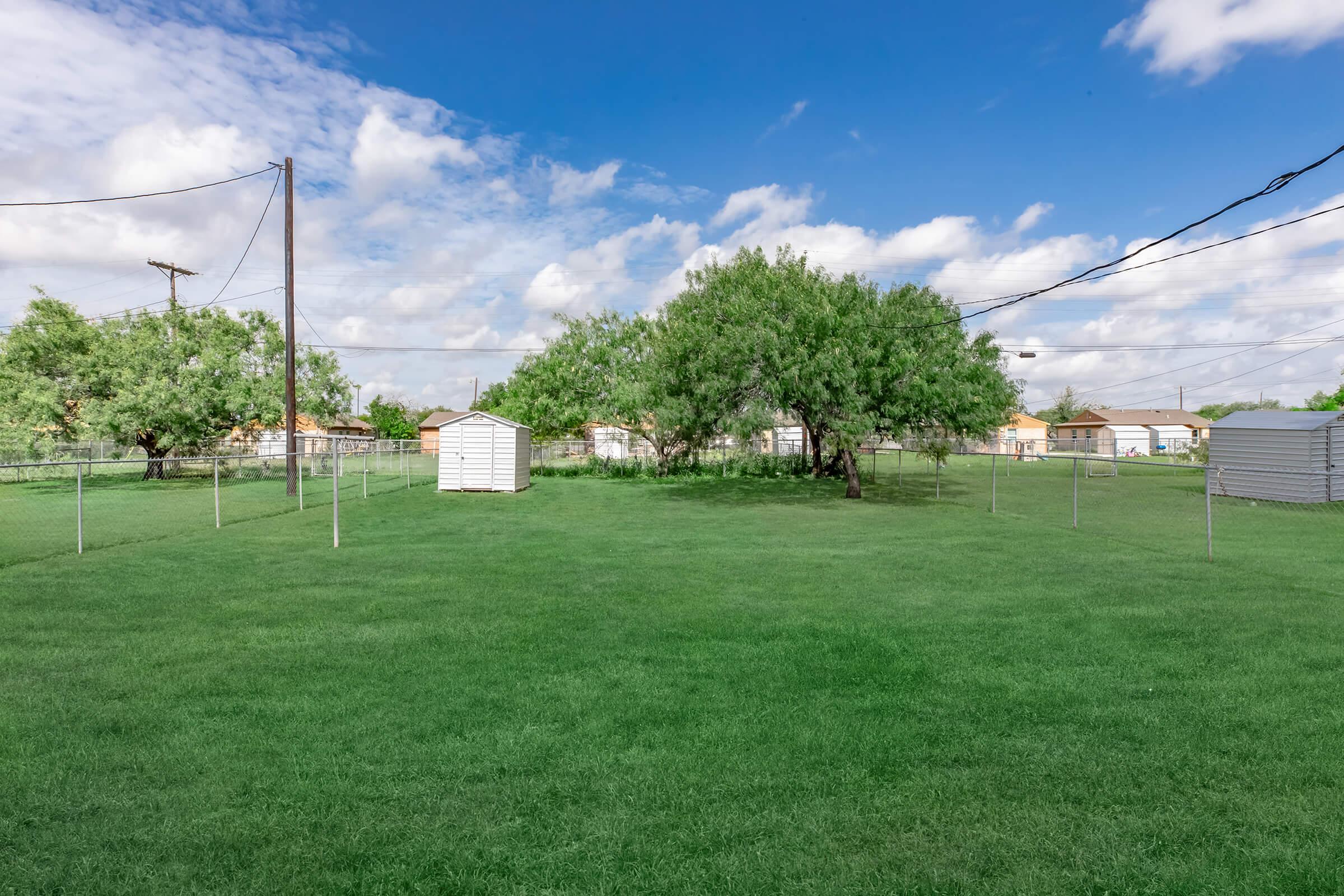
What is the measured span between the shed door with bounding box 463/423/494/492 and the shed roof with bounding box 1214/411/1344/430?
22.6 m

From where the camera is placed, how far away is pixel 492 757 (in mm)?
3961

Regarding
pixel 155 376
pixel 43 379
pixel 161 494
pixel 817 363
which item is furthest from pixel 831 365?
pixel 43 379

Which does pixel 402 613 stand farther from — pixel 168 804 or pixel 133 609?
pixel 168 804

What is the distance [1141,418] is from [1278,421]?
5845 cm

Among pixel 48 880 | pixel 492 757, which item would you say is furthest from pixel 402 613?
pixel 48 880

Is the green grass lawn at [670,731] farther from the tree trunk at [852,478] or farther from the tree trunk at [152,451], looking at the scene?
the tree trunk at [152,451]

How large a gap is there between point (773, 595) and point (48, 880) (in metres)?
6.53

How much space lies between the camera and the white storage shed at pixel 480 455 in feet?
76.2

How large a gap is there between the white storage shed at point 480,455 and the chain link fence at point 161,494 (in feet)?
4.85

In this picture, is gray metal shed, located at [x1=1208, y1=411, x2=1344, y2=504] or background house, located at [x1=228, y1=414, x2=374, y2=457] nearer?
gray metal shed, located at [x1=1208, y1=411, x2=1344, y2=504]

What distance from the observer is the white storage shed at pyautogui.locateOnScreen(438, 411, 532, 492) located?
23219mm

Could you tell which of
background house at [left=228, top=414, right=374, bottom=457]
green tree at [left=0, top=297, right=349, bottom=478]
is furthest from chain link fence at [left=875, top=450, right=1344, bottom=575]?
green tree at [left=0, top=297, right=349, bottom=478]

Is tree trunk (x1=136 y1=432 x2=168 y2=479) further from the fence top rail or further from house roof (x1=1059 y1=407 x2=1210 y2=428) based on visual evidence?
house roof (x1=1059 y1=407 x2=1210 y2=428)

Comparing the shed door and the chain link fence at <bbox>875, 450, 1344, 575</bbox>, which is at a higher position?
the shed door
